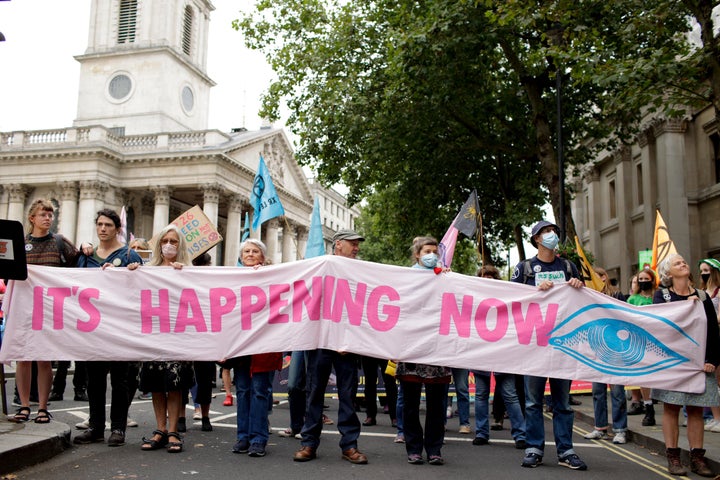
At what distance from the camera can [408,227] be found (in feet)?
92.2

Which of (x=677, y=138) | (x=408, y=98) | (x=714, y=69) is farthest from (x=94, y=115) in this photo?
(x=714, y=69)

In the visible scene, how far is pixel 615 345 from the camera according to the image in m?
6.27

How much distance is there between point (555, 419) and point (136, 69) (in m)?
54.3

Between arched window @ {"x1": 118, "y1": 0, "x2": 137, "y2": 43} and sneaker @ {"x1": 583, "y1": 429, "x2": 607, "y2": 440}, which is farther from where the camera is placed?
arched window @ {"x1": 118, "y1": 0, "x2": 137, "y2": 43}

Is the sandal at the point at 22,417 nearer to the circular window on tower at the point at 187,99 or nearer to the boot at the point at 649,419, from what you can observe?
the boot at the point at 649,419

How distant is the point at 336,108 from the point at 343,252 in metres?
16.4

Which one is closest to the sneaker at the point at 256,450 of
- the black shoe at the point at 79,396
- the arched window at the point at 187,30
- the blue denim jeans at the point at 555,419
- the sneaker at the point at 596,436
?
the blue denim jeans at the point at 555,419

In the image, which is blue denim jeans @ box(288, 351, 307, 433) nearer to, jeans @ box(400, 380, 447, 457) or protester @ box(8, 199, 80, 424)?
jeans @ box(400, 380, 447, 457)

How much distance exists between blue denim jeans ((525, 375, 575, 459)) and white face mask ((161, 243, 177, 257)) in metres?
3.70

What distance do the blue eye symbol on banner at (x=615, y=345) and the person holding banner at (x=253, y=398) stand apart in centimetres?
273

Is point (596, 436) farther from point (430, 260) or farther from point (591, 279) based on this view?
point (430, 260)

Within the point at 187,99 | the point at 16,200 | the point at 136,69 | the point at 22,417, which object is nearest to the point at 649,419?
the point at 22,417

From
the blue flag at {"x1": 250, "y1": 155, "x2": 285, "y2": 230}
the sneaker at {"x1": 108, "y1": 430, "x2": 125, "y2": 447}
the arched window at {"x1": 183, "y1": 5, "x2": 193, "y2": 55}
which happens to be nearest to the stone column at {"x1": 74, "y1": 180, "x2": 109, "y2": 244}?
the arched window at {"x1": 183, "y1": 5, "x2": 193, "y2": 55}

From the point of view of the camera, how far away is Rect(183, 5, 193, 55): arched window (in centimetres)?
5797
